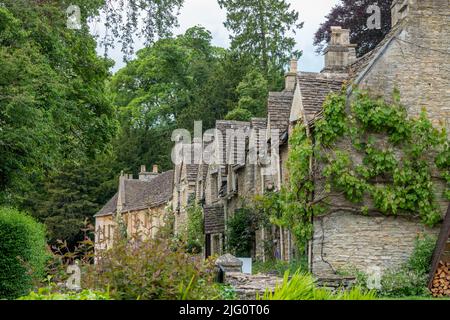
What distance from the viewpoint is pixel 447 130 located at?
76.4 ft

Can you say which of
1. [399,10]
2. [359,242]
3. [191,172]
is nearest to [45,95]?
[359,242]

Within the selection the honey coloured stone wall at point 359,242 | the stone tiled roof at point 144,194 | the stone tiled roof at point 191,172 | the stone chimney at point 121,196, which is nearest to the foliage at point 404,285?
the honey coloured stone wall at point 359,242

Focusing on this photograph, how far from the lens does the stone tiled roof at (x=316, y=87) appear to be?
2406cm

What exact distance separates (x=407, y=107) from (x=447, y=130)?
1493 mm

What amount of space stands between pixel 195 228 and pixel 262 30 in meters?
25.1

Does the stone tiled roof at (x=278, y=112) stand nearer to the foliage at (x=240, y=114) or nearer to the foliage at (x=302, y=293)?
the foliage at (x=302, y=293)

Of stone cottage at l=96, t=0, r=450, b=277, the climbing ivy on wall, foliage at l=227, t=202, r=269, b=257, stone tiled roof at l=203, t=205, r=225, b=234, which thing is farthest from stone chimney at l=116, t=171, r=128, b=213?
the climbing ivy on wall

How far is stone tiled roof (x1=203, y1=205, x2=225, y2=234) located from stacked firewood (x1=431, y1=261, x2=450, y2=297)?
46.7 feet

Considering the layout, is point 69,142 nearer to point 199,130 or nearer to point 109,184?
point 199,130

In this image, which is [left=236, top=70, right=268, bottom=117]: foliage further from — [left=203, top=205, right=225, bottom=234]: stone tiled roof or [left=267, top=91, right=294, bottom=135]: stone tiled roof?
[left=267, top=91, right=294, bottom=135]: stone tiled roof

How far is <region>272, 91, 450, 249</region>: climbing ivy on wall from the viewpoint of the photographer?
869 inches

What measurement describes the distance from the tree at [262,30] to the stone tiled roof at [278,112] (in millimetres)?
29976

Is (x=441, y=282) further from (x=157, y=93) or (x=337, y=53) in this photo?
(x=157, y=93)

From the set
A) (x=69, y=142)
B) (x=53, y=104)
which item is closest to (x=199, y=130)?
(x=69, y=142)
